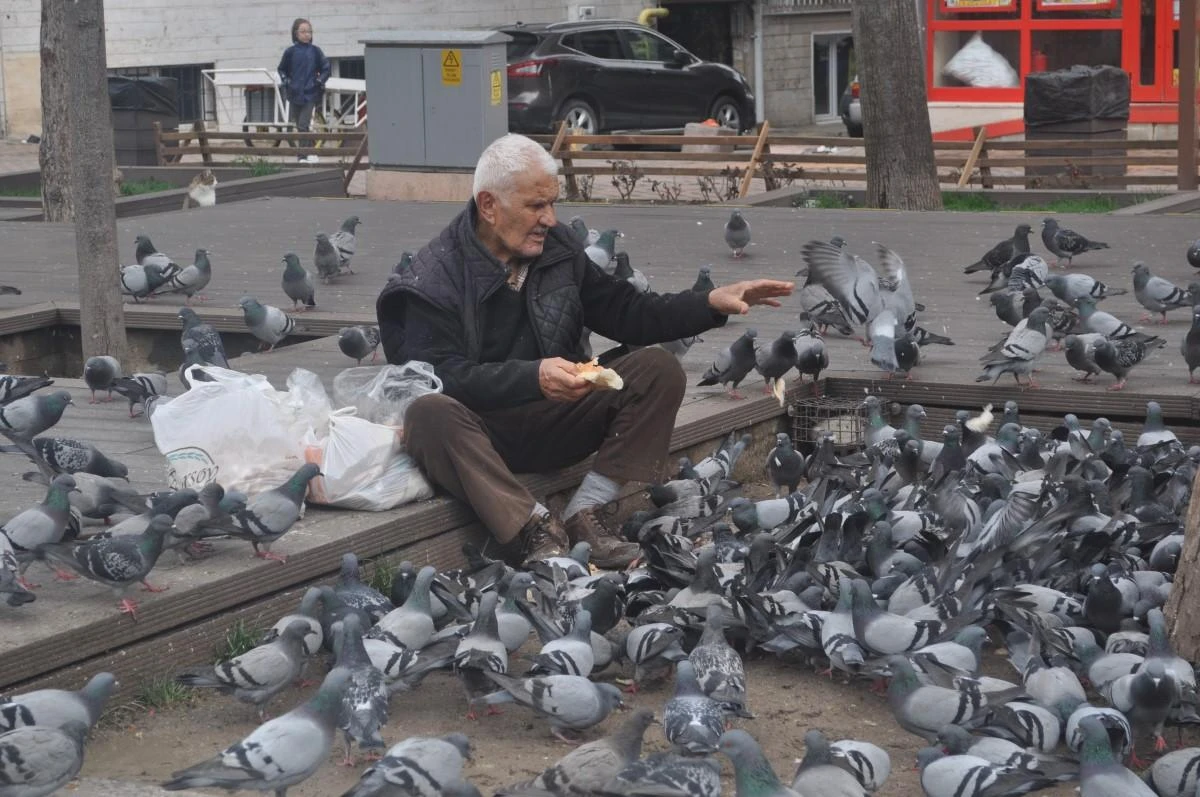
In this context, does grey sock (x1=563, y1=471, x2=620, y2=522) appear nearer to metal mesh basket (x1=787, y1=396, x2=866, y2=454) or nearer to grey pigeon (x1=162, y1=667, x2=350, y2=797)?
metal mesh basket (x1=787, y1=396, x2=866, y2=454)

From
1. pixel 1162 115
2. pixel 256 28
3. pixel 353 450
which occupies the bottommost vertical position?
pixel 353 450

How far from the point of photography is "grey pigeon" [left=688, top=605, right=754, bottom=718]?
15.6 ft

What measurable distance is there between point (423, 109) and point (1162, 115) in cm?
1140

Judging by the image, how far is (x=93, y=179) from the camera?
7703mm

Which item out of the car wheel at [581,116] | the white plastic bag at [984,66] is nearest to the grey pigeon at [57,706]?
the car wheel at [581,116]

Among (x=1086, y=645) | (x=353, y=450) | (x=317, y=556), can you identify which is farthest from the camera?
(x=353, y=450)

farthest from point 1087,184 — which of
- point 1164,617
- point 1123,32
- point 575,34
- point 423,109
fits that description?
point 1164,617

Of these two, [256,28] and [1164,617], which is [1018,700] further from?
[256,28]

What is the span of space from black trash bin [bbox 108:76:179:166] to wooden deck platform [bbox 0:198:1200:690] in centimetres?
548

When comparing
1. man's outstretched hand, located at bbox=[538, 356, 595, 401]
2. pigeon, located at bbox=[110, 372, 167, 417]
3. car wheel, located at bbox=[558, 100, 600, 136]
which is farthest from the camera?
car wheel, located at bbox=[558, 100, 600, 136]

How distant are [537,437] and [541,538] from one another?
0.42m

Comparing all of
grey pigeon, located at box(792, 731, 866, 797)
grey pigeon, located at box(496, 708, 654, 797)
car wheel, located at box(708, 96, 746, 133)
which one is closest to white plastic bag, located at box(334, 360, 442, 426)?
grey pigeon, located at box(496, 708, 654, 797)

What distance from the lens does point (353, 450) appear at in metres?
5.89

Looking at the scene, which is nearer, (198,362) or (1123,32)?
(198,362)
